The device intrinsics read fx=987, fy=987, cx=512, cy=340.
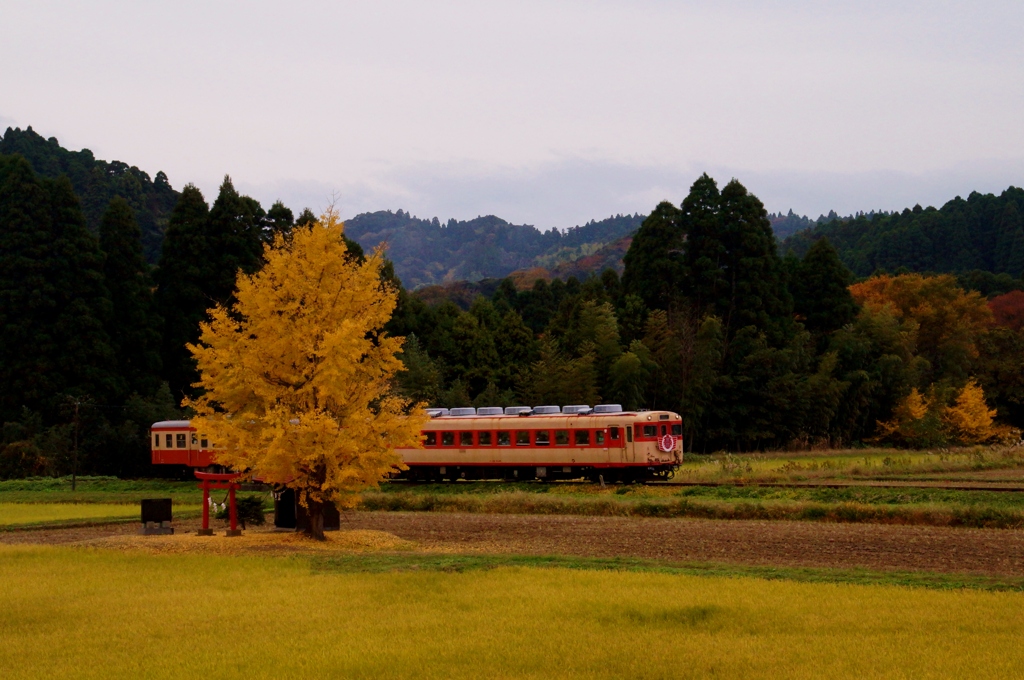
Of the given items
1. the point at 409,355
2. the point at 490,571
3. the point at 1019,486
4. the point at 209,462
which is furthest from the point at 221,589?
the point at 409,355

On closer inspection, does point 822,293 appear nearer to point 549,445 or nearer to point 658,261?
point 658,261

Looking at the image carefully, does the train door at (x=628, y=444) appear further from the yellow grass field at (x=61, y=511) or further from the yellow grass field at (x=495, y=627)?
the yellow grass field at (x=495, y=627)

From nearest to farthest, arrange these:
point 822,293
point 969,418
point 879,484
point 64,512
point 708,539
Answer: point 708,539, point 64,512, point 879,484, point 969,418, point 822,293

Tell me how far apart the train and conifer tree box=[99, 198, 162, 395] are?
1633cm

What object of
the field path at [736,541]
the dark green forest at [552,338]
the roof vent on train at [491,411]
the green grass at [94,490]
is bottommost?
the field path at [736,541]

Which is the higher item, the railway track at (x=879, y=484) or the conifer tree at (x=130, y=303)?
the conifer tree at (x=130, y=303)

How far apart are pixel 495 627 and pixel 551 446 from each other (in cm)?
2488

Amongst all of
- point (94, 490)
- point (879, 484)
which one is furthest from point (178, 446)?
point (879, 484)

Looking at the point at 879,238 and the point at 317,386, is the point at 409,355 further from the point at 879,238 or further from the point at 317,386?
the point at 879,238

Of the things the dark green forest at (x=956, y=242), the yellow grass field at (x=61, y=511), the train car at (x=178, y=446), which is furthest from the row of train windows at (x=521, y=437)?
the dark green forest at (x=956, y=242)

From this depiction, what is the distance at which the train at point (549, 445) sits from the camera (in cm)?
3697

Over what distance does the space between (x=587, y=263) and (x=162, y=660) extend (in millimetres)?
172014

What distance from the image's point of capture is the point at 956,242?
127500 mm

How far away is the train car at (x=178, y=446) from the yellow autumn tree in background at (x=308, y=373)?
22.9m
